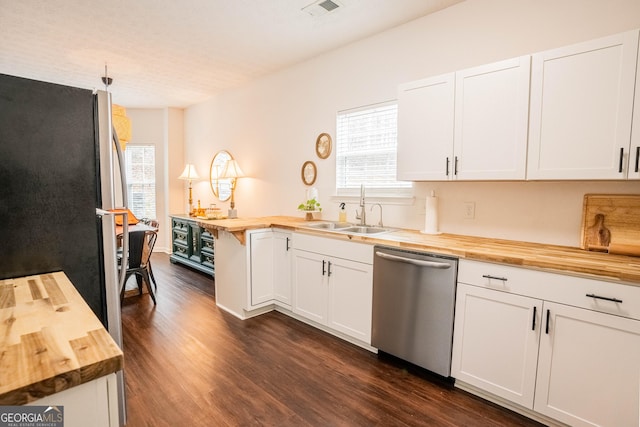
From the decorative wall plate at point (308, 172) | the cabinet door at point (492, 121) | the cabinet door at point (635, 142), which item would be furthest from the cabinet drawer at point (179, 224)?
the cabinet door at point (635, 142)

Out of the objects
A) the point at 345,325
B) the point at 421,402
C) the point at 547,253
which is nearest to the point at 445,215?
the point at 547,253

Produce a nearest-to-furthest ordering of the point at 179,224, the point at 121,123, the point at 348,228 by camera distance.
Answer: the point at 348,228 → the point at 121,123 → the point at 179,224

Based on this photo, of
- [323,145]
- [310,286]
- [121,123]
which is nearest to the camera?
[310,286]

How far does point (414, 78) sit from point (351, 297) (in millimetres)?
1942

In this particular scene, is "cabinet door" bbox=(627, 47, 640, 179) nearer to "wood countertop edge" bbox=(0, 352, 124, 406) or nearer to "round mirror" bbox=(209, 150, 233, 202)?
"wood countertop edge" bbox=(0, 352, 124, 406)

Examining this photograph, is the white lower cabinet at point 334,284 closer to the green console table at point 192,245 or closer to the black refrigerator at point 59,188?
the black refrigerator at point 59,188

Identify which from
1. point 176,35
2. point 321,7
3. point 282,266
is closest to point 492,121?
point 321,7

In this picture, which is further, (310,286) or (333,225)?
(333,225)

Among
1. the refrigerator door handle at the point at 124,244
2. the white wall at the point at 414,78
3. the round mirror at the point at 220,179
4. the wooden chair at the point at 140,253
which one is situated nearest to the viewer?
the refrigerator door handle at the point at 124,244

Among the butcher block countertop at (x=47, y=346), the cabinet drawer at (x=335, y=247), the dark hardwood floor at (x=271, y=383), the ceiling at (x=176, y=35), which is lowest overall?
the dark hardwood floor at (x=271, y=383)

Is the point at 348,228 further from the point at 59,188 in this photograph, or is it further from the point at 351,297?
the point at 59,188

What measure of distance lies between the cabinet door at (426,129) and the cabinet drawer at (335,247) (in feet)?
2.17

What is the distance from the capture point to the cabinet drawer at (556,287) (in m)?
1.53

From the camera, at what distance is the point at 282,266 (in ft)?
10.8
